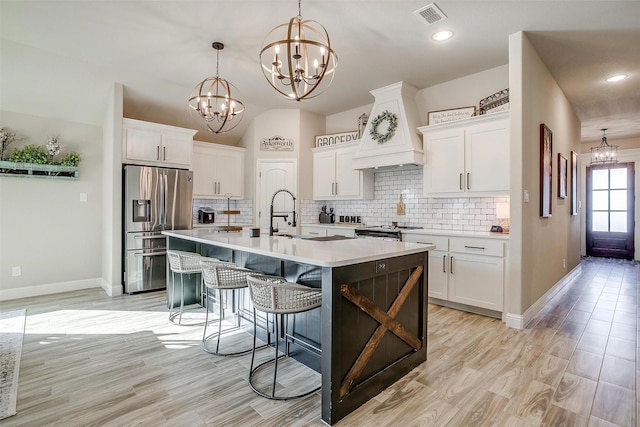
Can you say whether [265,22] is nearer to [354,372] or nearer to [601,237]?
[354,372]

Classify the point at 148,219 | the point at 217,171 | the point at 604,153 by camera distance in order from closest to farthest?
the point at 148,219 → the point at 217,171 → the point at 604,153


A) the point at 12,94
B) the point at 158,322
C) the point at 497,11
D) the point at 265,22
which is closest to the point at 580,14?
the point at 497,11

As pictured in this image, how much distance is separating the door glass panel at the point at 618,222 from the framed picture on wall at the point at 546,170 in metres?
5.42

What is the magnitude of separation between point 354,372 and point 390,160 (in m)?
3.17

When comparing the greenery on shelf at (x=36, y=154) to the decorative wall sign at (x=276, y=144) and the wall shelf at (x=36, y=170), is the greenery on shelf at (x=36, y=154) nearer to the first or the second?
the wall shelf at (x=36, y=170)

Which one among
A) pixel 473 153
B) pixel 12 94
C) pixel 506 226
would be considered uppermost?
pixel 12 94

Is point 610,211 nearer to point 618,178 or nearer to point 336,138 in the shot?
point 618,178

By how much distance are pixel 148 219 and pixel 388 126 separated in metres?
3.60

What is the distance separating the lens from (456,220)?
14.8 ft

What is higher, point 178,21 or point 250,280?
point 178,21

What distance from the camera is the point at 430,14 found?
2965mm

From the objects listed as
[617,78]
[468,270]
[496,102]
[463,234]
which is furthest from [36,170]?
[617,78]

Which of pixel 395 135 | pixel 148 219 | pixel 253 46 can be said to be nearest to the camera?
pixel 253 46

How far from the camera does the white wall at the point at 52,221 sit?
14.0 feet
